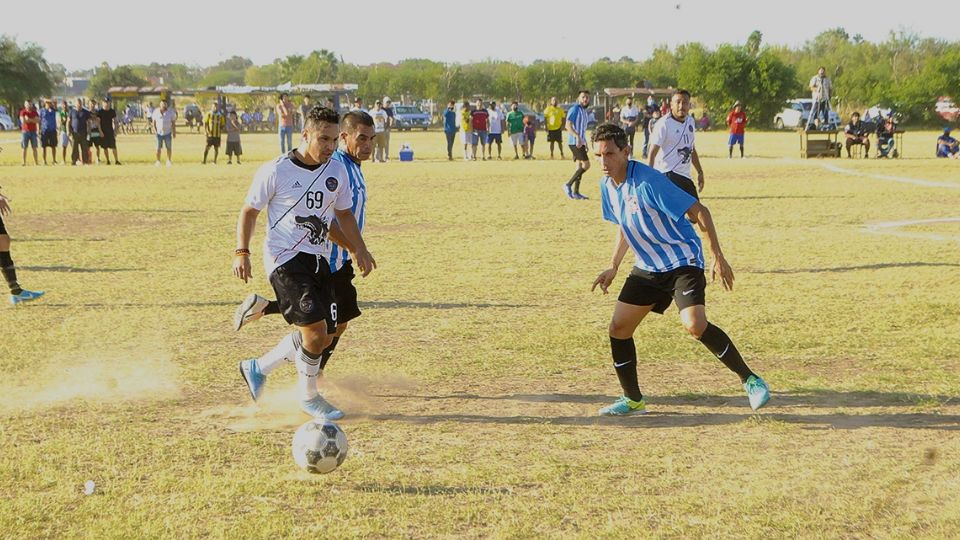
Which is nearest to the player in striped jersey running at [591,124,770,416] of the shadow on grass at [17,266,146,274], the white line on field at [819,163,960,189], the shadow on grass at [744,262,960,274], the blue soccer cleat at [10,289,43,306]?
the shadow on grass at [744,262,960,274]

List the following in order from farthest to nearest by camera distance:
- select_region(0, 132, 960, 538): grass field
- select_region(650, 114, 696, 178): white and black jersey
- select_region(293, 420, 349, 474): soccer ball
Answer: select_region(650, 114, 696, 178): white and black jersey
select_region(293, 420, 349, 474): soccer ball
select_region(0, 132, 960, 538): grass field

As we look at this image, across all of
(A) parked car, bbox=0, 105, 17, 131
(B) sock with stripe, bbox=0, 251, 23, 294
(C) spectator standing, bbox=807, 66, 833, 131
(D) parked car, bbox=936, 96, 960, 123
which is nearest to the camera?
(B) sock with stripe, bbox=0, 251, 23, 294

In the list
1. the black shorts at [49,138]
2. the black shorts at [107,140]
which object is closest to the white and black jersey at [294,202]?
the black shorts at [107,140]

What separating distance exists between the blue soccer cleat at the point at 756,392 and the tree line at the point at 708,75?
59825 millimetres

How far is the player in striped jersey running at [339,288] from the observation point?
7199 mm

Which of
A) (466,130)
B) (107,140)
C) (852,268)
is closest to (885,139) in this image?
(466,130)

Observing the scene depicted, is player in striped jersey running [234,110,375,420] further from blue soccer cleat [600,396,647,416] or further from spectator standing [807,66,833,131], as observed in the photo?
spectator standing [807,66,833,131]

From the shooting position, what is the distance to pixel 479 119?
3800 centimetres

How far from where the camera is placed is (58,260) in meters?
14.5

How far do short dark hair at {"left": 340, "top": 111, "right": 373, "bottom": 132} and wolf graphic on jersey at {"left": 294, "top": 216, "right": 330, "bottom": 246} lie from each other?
85 cm

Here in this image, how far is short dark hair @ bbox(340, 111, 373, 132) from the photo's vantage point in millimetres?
7268

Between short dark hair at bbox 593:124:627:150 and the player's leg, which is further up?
short dark hair at bbox 593:124:627:150

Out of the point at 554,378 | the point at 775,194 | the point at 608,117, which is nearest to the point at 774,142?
the point at 608,117

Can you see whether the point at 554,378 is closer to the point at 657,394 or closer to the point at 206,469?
the point at 657,394
